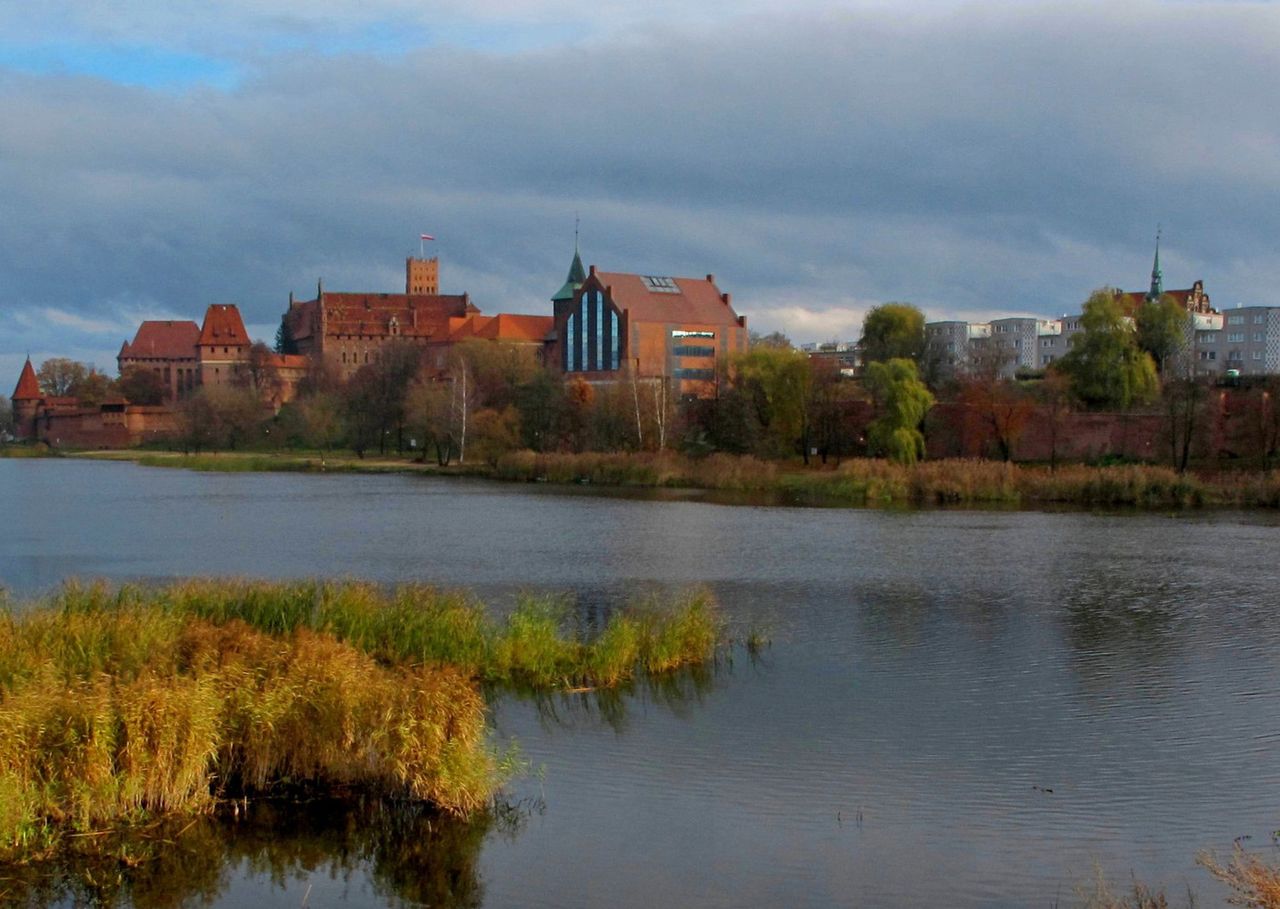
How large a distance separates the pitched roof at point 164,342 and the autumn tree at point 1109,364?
273 ft

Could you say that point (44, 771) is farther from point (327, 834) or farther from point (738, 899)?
→ point (738, 899)

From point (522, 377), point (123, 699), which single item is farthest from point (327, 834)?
point (522, 377)

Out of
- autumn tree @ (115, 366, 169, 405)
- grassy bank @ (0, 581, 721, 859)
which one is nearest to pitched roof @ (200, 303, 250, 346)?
autumn tree @ (115, 366, 169, 405)

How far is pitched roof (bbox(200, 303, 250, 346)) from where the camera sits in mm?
114375

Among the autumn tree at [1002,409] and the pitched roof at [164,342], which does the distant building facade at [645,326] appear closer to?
the autumn tree at [1002,409]

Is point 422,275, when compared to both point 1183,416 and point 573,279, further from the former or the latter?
point 1183,416

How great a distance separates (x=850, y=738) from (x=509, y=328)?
88469mm

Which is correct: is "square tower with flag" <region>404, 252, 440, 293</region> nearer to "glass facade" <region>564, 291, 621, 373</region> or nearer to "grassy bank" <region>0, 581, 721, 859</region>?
"glass facade" <region>564, 291, 621, 373</region>

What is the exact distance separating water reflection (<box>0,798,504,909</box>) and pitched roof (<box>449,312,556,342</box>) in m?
86.1

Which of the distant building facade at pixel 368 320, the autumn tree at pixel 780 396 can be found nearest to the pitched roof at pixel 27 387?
the distant building facade at pixel 368 320

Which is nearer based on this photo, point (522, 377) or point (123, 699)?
point (123, 699)

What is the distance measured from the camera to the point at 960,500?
3834cm

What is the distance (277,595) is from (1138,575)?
14.6m

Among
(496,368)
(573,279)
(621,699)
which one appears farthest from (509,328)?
(621,699)
